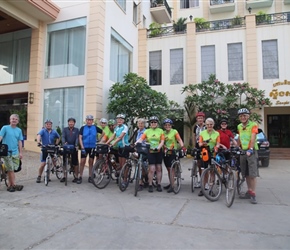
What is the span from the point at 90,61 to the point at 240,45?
8991 millimetres

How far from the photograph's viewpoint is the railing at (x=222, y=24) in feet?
50.4

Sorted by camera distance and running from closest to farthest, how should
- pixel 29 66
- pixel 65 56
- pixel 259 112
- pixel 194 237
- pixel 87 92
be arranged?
1. pixel 194 237
2. pixel 87 92
3. pixel 65 56
4. pixel 29 66
5. pixel 259 112

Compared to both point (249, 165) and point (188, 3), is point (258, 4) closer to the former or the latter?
point (188, 3)

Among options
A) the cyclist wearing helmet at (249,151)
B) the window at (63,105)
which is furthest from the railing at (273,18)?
the cyclist wearing helmet at (249,151)

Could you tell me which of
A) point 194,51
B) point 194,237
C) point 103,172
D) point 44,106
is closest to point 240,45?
point 194,51

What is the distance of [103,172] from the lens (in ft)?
20.8

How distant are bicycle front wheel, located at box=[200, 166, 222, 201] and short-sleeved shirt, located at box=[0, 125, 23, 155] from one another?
4.15 meters

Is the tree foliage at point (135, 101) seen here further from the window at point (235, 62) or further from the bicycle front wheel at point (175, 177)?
the window at point (235, 62)

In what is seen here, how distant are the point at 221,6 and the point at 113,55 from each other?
12.3 metres

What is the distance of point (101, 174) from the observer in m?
6.32

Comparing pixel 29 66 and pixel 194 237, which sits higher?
pixel 29 66

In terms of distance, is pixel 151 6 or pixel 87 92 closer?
pixel 87 92

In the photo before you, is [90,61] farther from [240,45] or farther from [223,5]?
[223,5]

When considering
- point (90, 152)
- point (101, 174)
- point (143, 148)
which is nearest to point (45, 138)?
point (90, 152)
